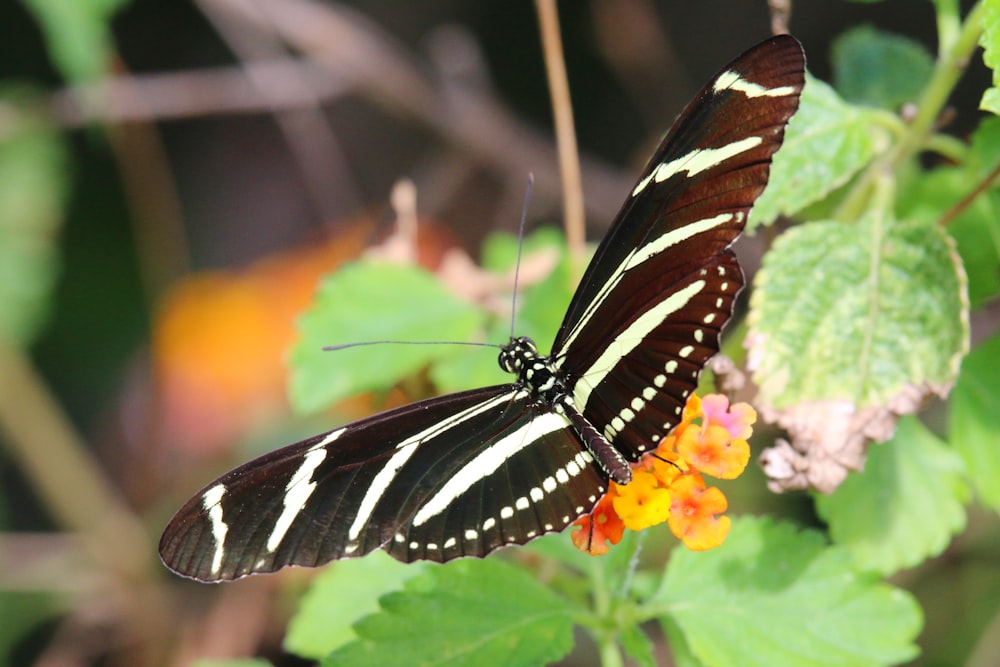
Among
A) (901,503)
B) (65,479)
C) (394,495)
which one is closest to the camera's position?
(394,495)

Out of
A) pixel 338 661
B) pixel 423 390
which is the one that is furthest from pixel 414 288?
pixel 338 661

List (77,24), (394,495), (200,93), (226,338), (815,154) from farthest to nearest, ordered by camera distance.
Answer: (226,338)
(200,93)
(77,24)
(815,154)
(394,495)

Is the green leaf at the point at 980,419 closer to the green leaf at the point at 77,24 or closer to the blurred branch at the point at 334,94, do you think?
the blurred branch at the point at 334,94

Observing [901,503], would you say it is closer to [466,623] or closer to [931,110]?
[931,110]

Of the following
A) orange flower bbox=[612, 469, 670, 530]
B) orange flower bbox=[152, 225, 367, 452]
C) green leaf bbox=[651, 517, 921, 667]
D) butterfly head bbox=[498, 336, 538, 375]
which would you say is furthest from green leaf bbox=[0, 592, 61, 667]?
orange flower bbox=[612, 469, 670, 530]

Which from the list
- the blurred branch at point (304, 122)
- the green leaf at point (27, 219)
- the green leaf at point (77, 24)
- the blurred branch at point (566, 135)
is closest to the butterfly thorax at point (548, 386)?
the blurred branch at point (566, 135)

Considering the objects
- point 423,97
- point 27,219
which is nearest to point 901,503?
point 423,97
